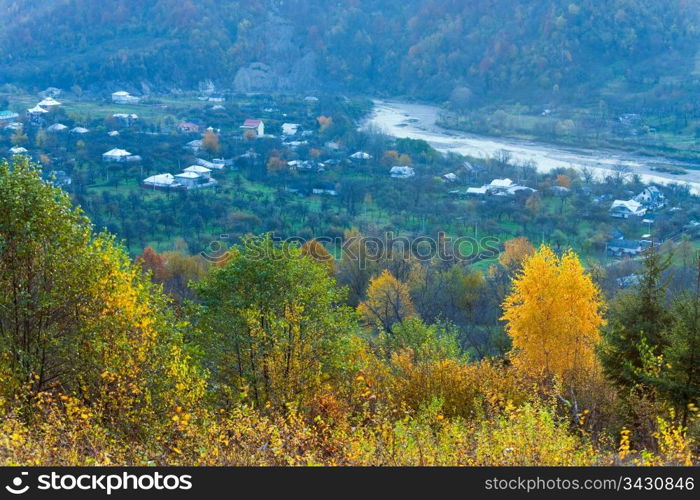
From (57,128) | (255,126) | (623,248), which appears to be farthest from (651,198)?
(57,128)

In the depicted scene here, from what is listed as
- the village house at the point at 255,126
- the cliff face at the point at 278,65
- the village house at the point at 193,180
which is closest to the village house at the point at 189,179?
the village house at the point at 193,180

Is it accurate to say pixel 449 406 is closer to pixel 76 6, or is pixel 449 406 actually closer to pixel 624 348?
pixel 624 348

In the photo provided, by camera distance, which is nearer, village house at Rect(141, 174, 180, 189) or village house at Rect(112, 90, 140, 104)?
village house at Rect(141, 174, 180, 189)

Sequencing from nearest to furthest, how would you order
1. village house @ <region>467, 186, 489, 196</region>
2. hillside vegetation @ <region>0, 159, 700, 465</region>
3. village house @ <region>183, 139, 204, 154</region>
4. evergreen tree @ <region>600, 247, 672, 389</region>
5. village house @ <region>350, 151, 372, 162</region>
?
hillside vegetation @ <region>0, 159, 700, 465</region> → evergreen tree @ <region>600, 247, 672, 389</region> → village house @ <region>467, 186, 489, 196</region> → village house @ <region>350, 151, 372, 162</region> → village house @ <region>183, 139, 204, 154</region>

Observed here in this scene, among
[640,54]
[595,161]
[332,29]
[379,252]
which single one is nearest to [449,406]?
[379,252]

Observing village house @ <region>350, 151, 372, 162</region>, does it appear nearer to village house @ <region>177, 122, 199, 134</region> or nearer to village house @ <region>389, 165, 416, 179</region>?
village house @ <region>389, 165, 416, 179</region>

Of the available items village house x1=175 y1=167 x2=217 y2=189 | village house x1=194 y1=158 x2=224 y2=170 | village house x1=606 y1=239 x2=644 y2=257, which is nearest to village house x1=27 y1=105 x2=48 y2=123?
village house x1=194 y1=158 x2=224 y2=170
